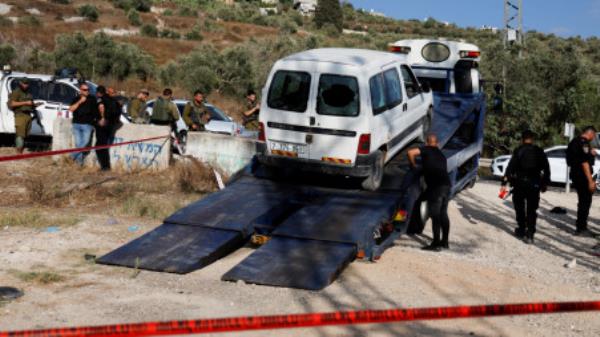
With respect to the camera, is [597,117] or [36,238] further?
[597,117]

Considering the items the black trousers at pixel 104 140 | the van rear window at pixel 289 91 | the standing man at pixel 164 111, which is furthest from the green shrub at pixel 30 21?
the van rear window at pixel 289 91

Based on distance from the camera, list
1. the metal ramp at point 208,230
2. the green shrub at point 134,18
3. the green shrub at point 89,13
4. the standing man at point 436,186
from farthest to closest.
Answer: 1. the green shrub at point 134,18
2. the green shrub at point 89,13
3. the standing man at point 436,186
4. the metal ramp at point 208,230

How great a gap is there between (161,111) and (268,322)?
39.5ft

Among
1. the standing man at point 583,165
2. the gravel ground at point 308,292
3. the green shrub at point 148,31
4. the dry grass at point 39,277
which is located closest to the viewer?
the gravel ground at point 308,292

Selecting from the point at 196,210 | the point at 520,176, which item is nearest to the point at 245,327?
the point at 196,210

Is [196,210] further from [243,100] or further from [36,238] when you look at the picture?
[243,100]

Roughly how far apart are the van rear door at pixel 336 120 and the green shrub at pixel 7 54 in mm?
27322

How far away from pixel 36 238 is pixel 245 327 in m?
6.29

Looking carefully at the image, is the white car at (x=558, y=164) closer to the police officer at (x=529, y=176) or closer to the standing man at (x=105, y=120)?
the police officer at (x=529, y=176)

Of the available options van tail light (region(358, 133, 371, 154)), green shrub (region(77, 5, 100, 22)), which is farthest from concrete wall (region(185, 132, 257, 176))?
green shrub (region(77, 5, 100, 22))

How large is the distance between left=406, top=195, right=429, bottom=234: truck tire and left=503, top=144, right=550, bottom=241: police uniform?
1571mm

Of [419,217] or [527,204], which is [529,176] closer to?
[527,204]

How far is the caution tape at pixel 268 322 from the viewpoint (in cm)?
397

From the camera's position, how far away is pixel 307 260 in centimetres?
833
